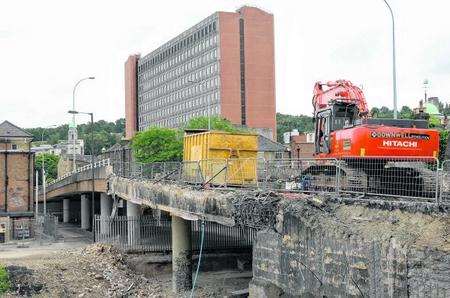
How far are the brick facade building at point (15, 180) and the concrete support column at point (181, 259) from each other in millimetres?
27310

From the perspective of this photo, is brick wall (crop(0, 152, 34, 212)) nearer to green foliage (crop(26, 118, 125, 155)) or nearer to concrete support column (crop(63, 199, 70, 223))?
concrete support column (crop(63, 199, 70, 223))

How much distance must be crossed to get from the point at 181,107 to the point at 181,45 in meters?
15.5

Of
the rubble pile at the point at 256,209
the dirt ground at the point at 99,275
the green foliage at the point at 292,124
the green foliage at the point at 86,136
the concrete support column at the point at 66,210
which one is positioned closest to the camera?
the rubble pile at the point at 256,209

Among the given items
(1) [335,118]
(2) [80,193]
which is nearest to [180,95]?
(2) [80,193]

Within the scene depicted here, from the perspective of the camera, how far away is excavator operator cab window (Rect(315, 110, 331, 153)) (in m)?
17.9

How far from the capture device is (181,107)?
13712 centimetres

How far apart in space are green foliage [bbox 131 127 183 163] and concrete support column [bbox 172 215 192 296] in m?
30.1

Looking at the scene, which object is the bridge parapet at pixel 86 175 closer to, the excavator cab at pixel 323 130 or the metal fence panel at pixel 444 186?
the excavator cab at pixel 323 130

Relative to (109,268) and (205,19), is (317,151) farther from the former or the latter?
(205,19)

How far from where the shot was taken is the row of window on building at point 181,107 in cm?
12194

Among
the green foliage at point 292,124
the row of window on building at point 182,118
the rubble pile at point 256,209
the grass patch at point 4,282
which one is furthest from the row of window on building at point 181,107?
the rubble pile at point 256,209

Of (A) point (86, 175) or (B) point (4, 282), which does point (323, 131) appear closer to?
(B) point (4, 282)

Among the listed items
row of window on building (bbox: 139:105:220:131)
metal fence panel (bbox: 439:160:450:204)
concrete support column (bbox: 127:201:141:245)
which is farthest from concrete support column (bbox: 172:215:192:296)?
row of window on building (bbox: 139:105:220:131)

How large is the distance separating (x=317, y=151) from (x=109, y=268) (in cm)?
1470
